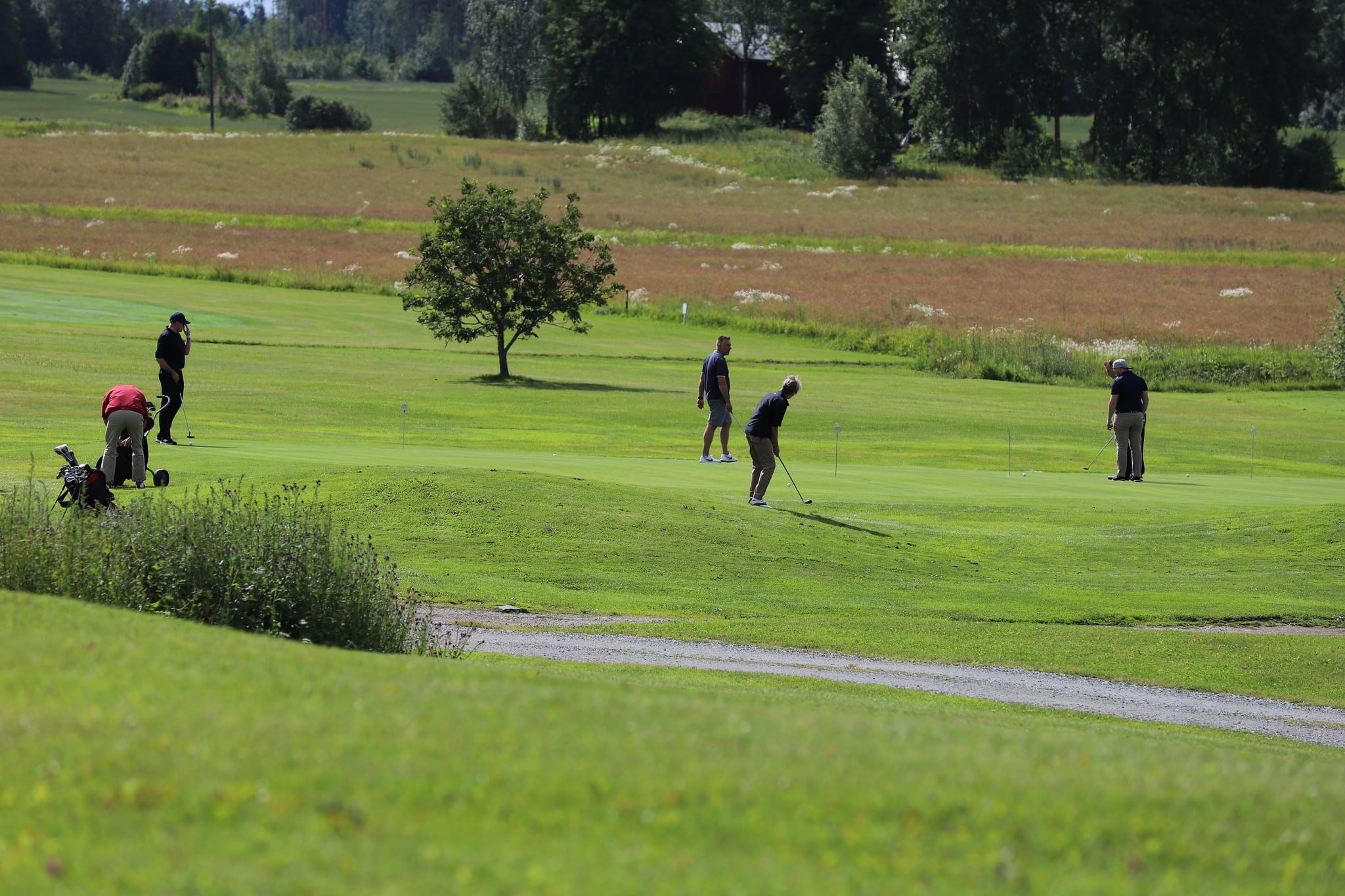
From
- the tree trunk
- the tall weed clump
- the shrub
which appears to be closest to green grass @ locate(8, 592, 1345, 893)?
the tall weed clump

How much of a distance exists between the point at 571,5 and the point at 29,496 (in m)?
134

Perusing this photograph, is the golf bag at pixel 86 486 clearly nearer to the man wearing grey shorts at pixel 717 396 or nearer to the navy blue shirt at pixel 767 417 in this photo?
the navy blue shirt at pixel 767 417

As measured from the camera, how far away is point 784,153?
410 feet

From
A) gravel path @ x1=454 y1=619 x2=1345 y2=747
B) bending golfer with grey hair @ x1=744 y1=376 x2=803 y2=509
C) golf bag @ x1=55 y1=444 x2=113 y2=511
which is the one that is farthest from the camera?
bending golfer with grey hair @ x1=744 y1=376 x2=803 y2=509

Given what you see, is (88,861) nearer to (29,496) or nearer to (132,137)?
(29,496)

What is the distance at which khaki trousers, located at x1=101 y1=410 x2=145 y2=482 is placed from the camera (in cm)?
1933

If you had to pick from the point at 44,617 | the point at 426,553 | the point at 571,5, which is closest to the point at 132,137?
the point at 571,5

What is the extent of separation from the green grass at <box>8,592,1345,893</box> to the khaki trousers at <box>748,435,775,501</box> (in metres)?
13.1

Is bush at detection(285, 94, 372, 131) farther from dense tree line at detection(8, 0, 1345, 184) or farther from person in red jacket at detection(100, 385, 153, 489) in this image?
person in red jacket at detection(100, 385, 153, 489)

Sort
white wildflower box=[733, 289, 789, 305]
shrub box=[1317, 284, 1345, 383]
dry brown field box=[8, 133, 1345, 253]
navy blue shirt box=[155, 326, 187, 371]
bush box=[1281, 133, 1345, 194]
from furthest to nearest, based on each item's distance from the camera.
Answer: bush box=[1281, 133, 1345, 194], dry brown field box=[8, 133, 1345, 253], white wildflower box=[733, 289, 789, 305], shrub box=[1317, 284, 1345, 383], navy blue shirt box=[155, 326, 187, 371]

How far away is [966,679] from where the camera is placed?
1455cm

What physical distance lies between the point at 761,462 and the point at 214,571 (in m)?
10.4

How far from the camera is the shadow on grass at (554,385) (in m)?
41.2

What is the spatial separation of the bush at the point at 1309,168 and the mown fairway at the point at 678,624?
62350 millimetres
